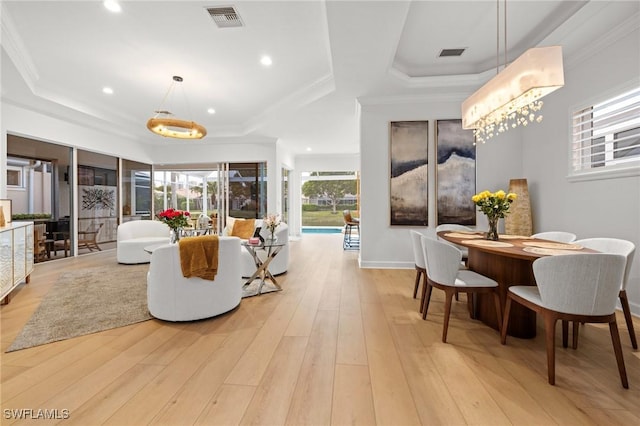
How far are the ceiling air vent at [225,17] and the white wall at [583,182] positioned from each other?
4125 mm

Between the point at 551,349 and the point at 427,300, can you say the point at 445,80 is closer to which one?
the point at 427,300

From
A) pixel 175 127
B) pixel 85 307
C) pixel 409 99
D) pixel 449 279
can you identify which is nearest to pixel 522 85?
pixel 449 279

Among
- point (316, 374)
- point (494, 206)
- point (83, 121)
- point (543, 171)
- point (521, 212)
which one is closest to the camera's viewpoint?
point (316, 374)

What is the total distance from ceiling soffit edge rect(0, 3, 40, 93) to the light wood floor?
A: 306cm

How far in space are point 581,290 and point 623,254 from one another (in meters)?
0.91

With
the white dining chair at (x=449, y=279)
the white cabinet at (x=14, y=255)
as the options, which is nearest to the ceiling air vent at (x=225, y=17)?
the white dining chair at (x=449, y=279)

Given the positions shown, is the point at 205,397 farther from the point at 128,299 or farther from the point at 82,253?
the point at 82,253

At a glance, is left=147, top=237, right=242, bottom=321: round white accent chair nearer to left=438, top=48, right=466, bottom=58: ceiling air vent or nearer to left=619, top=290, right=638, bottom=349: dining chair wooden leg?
left=619, top=290, right=638, bottom=349: dining chair wooden leg

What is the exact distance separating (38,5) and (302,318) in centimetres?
414

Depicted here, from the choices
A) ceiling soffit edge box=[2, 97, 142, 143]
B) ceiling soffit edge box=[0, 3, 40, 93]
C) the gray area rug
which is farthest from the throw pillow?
ceiling soffit edge box=[2, 97, 142, 143]

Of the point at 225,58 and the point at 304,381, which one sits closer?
the point at 304,381

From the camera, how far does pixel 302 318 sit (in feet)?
9.14

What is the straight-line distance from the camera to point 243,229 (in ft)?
16.8

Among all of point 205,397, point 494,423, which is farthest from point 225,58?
point 494,423
